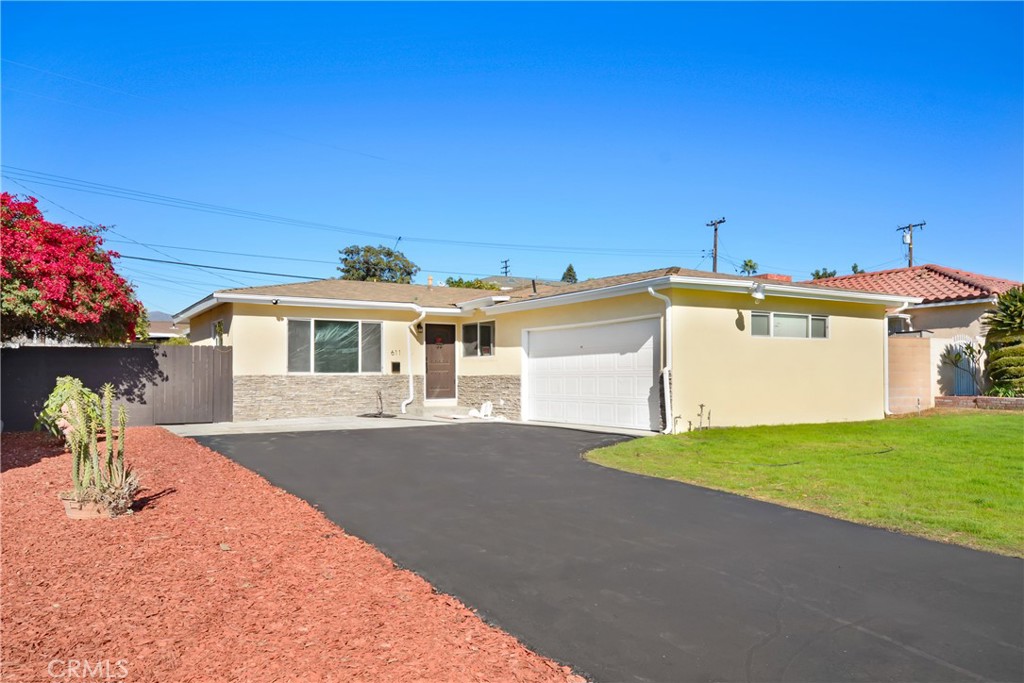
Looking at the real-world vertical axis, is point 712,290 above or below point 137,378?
above

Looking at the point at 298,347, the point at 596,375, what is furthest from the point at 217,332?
the point at 596,375

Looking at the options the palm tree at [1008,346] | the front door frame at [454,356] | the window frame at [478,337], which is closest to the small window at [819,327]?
the palm tree at [1008,346]

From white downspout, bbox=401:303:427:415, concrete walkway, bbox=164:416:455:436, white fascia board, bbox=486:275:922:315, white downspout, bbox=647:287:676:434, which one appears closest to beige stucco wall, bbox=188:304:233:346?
concrete walkway, bbox=164:416:455:436

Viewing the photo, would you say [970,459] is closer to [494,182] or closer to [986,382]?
[986,382]

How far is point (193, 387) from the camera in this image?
15156mm

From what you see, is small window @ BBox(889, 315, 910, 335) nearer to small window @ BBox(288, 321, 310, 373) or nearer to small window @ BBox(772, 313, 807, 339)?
small window @ BBox(772, 313, 807, 339)

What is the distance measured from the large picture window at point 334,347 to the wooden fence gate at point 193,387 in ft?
5.38

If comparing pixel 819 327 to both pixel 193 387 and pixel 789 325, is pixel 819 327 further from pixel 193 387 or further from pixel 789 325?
pixel 193 387

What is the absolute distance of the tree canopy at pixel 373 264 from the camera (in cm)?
4900

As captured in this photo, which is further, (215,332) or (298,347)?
(215,332)

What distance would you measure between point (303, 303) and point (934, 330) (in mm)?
18586

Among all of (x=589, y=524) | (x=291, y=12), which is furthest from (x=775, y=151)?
(x=589, y=524)

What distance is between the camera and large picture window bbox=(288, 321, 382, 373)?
53.8 feet

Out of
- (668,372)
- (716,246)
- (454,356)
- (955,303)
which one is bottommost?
(668,372)
